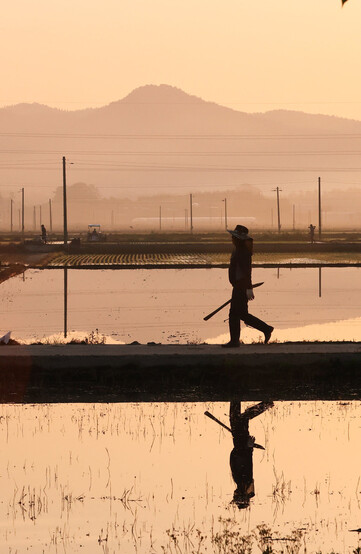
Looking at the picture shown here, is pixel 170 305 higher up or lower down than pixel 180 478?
lower down

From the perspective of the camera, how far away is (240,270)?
18.1 meters

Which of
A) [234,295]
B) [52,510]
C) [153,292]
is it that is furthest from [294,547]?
[153,292]

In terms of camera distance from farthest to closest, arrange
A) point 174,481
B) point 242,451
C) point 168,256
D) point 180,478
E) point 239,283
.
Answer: point 168,256, point 239,283, point 242,451, point 180,478, point 174,481

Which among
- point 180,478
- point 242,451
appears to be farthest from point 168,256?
point 180,478

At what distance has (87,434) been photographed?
13.2 metres

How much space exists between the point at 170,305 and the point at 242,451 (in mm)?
22934

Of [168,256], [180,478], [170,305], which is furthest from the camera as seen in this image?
[168,256]

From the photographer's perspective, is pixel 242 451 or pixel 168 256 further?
pixel 168 256

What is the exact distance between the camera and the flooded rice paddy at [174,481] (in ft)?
29.3

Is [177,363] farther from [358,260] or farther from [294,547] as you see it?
[358,260]

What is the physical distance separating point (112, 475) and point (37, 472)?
27.9 inches

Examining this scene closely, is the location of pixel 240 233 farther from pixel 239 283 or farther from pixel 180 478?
pixel 180 478

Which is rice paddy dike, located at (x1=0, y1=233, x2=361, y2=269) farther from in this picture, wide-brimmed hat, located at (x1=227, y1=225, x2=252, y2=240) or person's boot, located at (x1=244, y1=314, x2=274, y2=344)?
wide-brimmed hat, located at (x1=227, y1=225, x2=252, y2=240)

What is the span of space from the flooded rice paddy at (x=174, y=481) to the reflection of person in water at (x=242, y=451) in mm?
35
